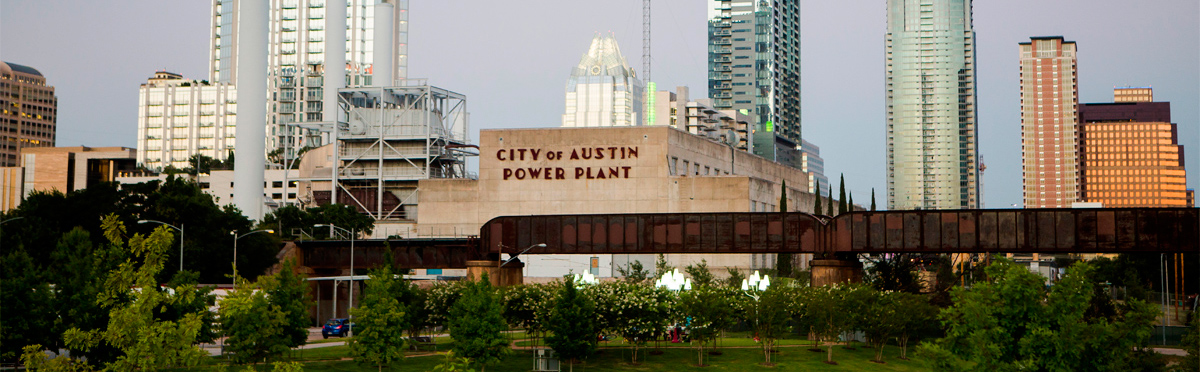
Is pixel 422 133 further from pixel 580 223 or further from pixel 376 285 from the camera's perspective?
pixel 376 285

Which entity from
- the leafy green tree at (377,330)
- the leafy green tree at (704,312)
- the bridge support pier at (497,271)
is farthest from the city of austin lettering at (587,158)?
the leafy green tree at (377,330)

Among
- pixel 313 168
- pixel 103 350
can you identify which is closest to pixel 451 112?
pixel 313 168

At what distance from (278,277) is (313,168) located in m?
118

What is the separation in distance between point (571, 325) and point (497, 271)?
18.8 meters

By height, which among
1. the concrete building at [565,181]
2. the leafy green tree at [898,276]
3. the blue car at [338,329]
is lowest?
the blue car at [338,329]

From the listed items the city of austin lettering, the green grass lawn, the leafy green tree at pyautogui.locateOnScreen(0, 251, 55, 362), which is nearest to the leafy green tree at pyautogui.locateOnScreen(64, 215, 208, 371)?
the leafy green tree at pyautogui.locateOnScreen(0, 251, 55, 362)

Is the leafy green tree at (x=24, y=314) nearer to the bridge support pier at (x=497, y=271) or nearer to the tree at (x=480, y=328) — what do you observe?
the tree at (x=480, y=328)

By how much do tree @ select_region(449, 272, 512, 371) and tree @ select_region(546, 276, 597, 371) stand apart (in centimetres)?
332

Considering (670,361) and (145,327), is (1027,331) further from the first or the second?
(670,361)

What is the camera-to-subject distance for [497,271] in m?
78.8

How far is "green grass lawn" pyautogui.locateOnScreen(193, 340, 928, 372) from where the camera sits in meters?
61.1

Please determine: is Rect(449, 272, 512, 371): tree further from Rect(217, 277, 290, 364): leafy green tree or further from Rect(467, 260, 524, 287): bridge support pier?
Rect(467, 260, 524, 287): bridge support pier

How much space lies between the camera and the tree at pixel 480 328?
187ft

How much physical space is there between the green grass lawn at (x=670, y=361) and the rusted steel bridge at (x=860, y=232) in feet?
22.6
